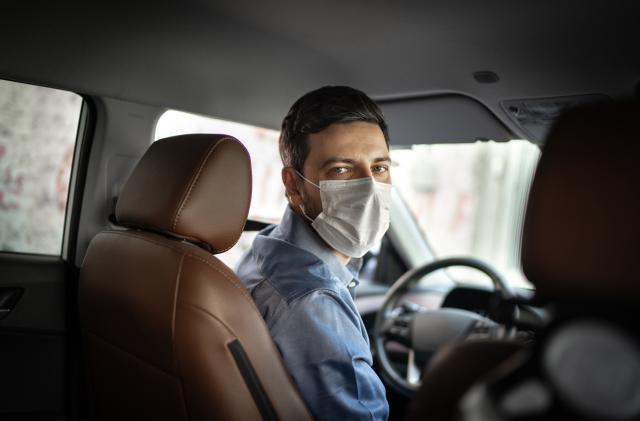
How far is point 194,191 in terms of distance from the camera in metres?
1.56

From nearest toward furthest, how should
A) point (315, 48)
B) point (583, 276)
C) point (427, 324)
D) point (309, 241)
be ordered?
1. point (583, 276)
2. point (309, 241)
3. point (427, 324)
4. point (315, 48)

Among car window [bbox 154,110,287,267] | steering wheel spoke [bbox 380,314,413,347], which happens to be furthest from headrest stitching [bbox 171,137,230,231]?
car window [bbox 154,110,287,267]

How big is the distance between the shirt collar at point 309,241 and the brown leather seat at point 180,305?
24 centimetres

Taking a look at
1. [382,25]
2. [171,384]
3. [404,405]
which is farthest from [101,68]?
[404,405]

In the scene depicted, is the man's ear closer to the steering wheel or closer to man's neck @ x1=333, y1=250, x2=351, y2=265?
man's neck @ x1=333, y1=250, x2=351, y2=265

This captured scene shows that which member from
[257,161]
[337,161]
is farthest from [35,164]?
[337,161]

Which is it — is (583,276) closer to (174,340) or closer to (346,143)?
(174,340)

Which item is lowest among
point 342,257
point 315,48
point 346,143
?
point 342,257

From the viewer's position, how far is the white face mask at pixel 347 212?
1.99m

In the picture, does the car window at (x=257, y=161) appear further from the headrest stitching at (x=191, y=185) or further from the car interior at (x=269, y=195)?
the headrest stitching at (x=191, y=185)

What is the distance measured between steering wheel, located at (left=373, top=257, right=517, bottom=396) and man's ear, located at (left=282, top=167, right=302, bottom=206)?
1.62ft

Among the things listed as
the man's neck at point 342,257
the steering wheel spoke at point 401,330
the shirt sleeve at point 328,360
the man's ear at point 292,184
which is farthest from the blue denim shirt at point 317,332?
the steering wheel spoke at point 401,330

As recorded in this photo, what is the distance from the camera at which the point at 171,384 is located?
144cm

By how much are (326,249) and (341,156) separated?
33cm
